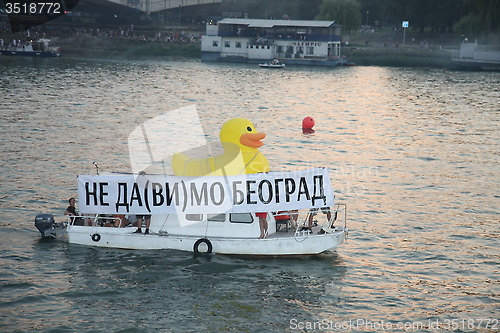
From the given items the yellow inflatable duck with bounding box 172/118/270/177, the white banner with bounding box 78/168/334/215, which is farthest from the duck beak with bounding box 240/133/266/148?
the white banner with bounding box 78/168/334/215

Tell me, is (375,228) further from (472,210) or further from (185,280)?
(185,280)

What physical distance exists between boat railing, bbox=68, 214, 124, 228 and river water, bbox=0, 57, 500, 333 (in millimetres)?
1370

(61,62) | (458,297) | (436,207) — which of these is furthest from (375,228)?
(61,62)

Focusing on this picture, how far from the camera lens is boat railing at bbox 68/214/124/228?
27812mm

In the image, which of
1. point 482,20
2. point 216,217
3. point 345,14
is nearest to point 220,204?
point 216,217

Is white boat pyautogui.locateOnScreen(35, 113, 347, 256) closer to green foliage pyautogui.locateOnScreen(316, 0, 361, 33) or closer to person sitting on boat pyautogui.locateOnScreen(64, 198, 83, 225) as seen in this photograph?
person sitting on boat pyautogui.locateOnScreen(64, 198, 83, 225)

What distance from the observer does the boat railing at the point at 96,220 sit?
27812 millimetres

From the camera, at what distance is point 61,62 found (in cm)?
11994

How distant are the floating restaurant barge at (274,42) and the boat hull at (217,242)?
112419 mm

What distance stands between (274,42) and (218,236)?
115m

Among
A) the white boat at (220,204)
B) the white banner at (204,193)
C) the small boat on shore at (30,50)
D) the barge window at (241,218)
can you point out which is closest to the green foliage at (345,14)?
the small boat on shore at (30,50)

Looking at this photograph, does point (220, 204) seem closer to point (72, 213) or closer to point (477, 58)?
point (72, 213)

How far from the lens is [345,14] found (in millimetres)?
149000

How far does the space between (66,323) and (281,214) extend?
10295mm
